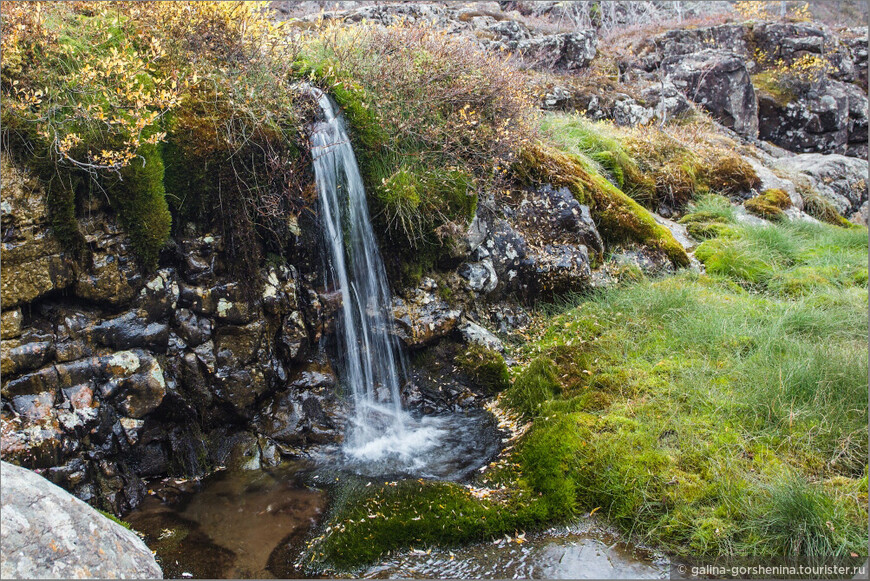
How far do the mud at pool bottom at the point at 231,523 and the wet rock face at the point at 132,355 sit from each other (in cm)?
28

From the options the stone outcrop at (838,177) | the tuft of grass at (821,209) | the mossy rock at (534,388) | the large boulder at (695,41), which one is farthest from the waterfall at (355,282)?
the large boulder at (695,41)

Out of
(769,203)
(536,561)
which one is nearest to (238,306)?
(536,561)

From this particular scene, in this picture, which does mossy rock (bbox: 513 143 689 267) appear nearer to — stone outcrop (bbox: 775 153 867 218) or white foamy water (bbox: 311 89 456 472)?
white foamy water (bbox: 311 89 456 472)

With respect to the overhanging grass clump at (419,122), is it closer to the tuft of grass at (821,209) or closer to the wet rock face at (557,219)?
the wet rock face at (557,219)

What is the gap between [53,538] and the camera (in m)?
2.66

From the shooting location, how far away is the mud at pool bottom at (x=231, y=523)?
359cm

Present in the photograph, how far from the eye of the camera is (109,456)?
4363 mm

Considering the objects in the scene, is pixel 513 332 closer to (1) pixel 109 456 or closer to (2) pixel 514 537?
(2) pixel 514 537

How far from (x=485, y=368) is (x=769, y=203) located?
699 cm

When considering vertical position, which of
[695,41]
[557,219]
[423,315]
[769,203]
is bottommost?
[769,203]

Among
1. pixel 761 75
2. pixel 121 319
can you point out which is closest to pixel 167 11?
pixel 121 319

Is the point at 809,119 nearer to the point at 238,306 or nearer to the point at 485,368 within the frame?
the point at 485,368

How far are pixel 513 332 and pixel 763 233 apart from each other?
14.8 feet

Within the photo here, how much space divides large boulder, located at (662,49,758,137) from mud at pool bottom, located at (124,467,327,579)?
13.4 meters
